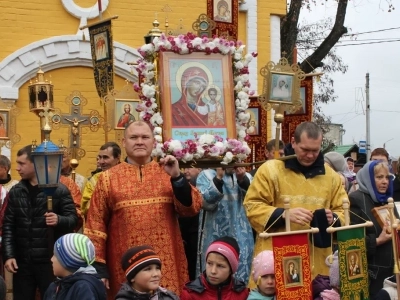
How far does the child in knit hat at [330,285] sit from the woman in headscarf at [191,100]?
156 centimetres

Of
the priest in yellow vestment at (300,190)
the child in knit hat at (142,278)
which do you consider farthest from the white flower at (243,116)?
the child in knit hat at (142,278)

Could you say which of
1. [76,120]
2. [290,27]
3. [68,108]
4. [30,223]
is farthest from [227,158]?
[290,27]

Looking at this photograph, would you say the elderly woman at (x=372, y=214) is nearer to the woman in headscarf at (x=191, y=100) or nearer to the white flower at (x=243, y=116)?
the white flower at (x=243, y=116)

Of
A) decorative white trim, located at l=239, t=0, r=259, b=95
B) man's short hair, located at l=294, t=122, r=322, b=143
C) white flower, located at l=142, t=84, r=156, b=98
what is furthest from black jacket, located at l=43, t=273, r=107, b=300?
decorative white trim, located at l=239, t=0, r=259, b=95

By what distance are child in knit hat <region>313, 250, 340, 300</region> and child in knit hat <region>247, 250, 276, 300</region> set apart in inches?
12.6

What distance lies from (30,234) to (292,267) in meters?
2.88

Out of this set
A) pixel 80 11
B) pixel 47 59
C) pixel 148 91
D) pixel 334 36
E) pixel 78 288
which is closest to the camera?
pixel 78 288

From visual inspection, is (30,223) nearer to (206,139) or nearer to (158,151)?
(158,151)

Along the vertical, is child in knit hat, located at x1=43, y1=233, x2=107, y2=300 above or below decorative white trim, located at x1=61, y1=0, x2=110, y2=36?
below

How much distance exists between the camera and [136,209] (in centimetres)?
686

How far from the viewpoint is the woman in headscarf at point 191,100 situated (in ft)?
23.4

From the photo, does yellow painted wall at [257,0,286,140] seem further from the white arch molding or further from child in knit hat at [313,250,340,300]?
child in knit hat at [313,250,340,300]

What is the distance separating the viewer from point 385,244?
738 centimetres

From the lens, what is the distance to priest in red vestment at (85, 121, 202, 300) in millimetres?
6809
